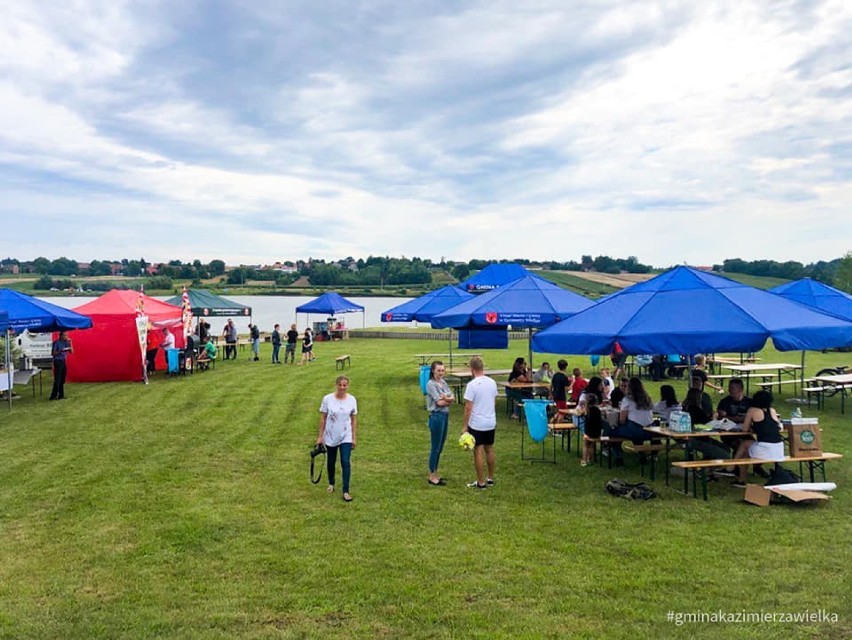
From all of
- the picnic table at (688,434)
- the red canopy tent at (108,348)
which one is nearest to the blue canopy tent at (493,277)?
the red canopy tent at (108,348)

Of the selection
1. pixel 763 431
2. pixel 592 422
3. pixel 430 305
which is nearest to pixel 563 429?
pixel 592 422

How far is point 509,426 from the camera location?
12.4 metres

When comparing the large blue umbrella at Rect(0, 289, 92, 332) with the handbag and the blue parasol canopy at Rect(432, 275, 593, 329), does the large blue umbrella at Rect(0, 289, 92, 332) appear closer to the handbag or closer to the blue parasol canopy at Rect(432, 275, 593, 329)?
the blue parasol canopy at Rect(432, 275, 593, 329)

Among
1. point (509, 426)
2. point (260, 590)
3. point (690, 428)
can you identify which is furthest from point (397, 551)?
point (509, 426)

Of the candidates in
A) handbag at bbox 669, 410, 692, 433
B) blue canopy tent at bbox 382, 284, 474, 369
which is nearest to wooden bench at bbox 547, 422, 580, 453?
handbag at bbox 669, 410, 692, 433

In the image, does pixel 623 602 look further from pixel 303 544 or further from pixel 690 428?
pixel 690 428

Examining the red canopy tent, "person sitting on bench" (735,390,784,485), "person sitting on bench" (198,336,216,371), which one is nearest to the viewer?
"person sitting on bench" (735,390,784,485)

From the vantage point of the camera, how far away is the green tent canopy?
27.5 metres

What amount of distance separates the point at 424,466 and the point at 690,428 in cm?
357

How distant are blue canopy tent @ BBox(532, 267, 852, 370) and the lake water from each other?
26686mm

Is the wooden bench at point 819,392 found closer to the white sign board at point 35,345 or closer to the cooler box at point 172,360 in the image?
the cooler box at point 172,360

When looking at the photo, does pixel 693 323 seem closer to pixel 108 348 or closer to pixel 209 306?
pixel 108 348

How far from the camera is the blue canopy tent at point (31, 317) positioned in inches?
569

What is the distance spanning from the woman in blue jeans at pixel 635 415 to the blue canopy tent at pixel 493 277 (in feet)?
42.1
